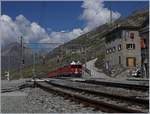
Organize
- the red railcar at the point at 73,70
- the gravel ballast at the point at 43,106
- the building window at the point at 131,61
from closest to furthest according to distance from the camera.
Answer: the gravel ballast at the point at 43,106
the red railcar at the point at 73,70
the building window at the point at 131,61

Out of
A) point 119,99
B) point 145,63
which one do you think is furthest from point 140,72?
point 119,99

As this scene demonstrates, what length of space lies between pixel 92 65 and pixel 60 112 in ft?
321

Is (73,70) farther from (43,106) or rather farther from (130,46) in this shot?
(43,106)

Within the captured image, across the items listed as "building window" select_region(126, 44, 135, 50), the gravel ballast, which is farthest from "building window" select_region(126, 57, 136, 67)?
the gravel ballast

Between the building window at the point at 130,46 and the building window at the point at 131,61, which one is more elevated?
the building window at the point at 130,46

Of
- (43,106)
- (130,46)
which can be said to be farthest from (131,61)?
(43,106)

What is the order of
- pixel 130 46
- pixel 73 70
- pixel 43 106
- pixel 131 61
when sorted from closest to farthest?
1. pixel 43 106
2. pixel 73 70
3. pixel 131 61
4. pixel 130 46

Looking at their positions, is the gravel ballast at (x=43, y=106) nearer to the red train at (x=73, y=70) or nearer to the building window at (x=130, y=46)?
the red train at (x=73, y=70)

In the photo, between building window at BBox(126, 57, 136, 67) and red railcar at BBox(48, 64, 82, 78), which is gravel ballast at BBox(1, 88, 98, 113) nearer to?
red railcar at BBox(48, 64, 82, 78)

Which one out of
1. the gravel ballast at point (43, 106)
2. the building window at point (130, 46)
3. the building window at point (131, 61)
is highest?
the building window at point (130, 46)

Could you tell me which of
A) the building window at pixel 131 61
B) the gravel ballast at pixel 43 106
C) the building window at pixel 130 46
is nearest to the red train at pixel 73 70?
the building window at pixel 131 61

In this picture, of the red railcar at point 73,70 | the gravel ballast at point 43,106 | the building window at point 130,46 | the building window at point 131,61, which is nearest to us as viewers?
the gravel ballast at point 43,106

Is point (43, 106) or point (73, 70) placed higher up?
point (73, 70)

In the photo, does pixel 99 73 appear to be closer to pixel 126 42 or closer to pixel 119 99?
pixel 126 42
